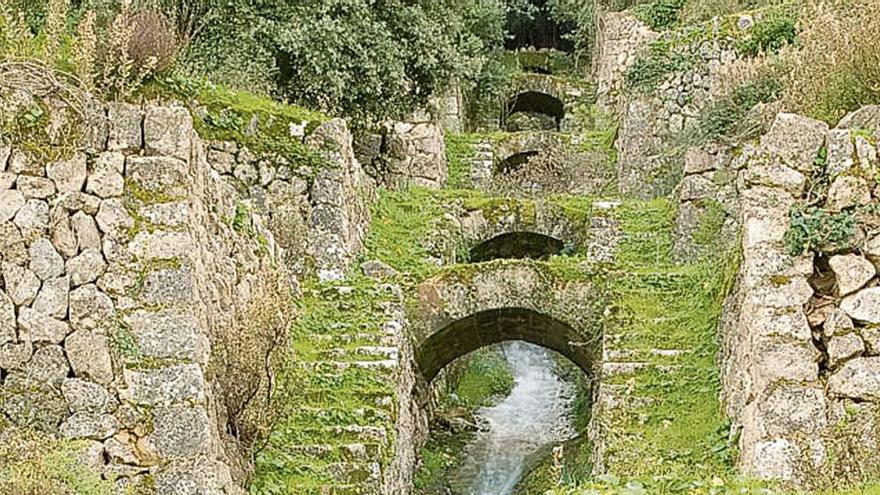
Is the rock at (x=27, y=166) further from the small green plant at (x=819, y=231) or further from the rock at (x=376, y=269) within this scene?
the rock at (x=376, y=269)

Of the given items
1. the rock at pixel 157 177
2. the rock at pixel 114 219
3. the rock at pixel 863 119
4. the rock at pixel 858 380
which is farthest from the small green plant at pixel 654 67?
the rock at pixel 114 219

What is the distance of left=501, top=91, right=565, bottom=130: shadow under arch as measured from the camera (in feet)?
85.7

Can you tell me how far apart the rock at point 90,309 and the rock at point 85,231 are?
25cm

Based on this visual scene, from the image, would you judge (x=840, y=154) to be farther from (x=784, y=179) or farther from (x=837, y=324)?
(x=837, y=324)

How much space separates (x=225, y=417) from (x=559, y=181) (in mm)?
10774

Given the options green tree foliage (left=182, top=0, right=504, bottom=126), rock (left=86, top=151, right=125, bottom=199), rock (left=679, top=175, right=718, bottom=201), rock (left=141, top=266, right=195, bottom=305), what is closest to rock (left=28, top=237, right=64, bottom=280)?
rock (left=86, top=151, right=125, bottom=199)

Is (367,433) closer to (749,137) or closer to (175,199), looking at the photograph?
(175,199)

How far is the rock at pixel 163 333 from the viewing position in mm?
7793

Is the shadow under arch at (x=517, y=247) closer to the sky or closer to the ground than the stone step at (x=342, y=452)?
closer to the sky

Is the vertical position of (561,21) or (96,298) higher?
(561,21)

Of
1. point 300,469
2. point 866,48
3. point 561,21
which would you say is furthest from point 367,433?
point 561,21

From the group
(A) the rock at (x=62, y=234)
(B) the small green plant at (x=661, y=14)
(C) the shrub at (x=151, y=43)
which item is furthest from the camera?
(B) the small green plant at (x=661, y=14)

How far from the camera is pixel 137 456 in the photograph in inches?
303

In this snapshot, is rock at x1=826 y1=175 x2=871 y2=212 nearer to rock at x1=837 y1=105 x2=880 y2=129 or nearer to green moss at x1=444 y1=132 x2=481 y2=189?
rock at x1=837 y1=105 x2=880 y2=129
